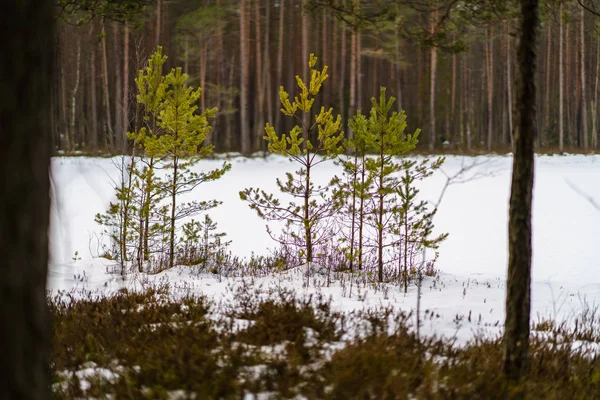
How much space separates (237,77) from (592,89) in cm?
2811

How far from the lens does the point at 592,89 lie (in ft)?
133

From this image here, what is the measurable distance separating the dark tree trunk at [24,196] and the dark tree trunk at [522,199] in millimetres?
3246

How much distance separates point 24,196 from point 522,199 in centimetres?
336

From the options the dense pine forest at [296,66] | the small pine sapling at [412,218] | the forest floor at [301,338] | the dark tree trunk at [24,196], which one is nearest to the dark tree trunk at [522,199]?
the forest floor at [301,338]

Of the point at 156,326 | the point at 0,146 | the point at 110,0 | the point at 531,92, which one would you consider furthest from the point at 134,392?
the point at 110,0

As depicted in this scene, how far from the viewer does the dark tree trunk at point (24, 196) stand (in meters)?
2.11

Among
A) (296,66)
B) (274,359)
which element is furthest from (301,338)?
(296,66)

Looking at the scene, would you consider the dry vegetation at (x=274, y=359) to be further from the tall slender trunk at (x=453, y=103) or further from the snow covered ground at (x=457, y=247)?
the tall slender trunk at (x=453, y=103)

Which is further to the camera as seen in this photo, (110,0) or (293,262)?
(293,262)

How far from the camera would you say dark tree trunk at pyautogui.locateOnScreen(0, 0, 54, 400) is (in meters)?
2.11

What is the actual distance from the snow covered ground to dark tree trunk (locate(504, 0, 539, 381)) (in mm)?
380

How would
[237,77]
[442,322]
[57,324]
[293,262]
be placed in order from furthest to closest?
[237,77] → [293,262] → [442,322] → [57,324]

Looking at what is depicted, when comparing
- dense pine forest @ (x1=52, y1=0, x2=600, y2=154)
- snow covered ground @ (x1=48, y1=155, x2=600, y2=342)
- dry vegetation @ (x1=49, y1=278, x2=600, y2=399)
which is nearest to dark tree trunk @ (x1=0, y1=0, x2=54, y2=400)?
snow covered ground @ (x1=48, y1=155, x2=600, y2=342)

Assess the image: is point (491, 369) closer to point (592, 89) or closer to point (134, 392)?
point (134, 392)
